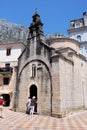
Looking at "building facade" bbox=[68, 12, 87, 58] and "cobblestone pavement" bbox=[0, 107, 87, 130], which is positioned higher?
"building facade" bbox=[68, 12, 87, 58]

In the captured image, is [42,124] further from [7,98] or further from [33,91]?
[7,98]

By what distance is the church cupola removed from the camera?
22.6 metres

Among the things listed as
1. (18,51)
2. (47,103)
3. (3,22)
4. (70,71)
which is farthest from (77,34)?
(3,22)

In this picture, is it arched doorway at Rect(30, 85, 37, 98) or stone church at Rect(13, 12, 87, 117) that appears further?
arched doorway at Rect(30, 85, 37, 98)

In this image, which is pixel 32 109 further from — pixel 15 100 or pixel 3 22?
pixel 3 22

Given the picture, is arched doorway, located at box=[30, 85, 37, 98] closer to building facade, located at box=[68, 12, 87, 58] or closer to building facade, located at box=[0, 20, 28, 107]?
building facade, located at box=[0, 20, 28, 107]

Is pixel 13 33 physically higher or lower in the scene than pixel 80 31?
higher

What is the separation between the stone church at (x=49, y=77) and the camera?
19.5 m

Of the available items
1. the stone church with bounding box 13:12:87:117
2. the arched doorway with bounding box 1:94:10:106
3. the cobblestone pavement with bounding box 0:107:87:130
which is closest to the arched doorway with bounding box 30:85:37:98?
the stone church with bounding box 13:12:87:117

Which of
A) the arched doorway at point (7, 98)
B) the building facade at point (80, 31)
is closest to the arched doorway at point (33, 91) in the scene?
the arched doorway at point (7, 98)

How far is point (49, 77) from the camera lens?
20266mm

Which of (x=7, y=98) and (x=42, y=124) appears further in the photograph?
(x=7, y=98)

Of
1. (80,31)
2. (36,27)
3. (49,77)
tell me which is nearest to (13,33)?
(80,31)

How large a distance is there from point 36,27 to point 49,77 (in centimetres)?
666
